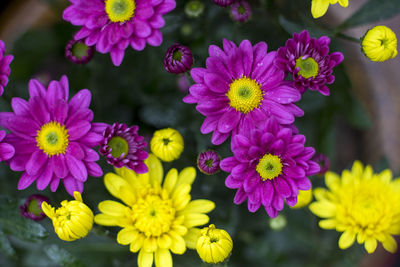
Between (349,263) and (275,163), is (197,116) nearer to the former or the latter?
(275,163)

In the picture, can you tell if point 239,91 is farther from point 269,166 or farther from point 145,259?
point 145,259

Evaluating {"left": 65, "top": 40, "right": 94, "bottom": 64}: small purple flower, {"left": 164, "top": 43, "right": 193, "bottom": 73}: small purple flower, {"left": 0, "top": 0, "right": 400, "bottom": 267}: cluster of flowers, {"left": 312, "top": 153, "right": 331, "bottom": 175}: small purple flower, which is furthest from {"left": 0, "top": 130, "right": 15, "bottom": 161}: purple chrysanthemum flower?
{"left": 312, "top": 153, "right": 331, "bottom": 175}: small purple flower

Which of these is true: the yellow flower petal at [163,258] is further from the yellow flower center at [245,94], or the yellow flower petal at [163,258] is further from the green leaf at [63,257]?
the yellow flower center at [245,94]

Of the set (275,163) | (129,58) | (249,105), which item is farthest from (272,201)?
(129,58)

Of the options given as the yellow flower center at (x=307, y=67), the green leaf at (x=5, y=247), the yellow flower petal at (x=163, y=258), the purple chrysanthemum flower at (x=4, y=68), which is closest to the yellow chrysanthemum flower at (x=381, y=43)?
the yellow flower center at (x=307, y=67)

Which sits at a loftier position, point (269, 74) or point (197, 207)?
point (269, 74)

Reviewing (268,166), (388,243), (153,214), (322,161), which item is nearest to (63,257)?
(153,214)
